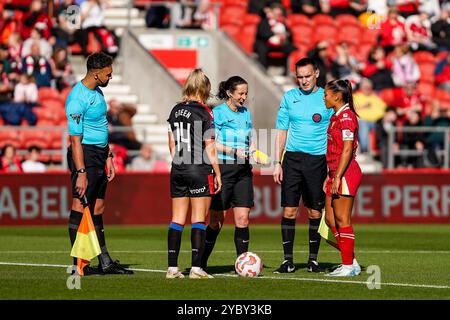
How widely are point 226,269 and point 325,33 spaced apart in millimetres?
17770

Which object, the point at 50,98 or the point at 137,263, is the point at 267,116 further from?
the point at 137,263

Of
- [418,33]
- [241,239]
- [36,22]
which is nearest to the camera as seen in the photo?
[241,239]

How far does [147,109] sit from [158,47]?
189 cm

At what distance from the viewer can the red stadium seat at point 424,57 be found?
3180 cm

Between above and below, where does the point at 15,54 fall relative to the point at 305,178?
above

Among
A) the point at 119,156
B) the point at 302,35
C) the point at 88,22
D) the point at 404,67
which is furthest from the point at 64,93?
the point at 404,67

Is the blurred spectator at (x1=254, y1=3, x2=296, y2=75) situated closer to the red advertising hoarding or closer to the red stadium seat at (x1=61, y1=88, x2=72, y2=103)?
the red stadium seat at (x1=61, y1=88, x2=72, y2=103)

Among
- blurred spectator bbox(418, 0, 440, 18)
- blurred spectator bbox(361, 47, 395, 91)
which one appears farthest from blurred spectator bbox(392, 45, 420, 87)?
blurred spectator bbox(418, 0, 440, 18)

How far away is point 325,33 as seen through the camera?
31.8m

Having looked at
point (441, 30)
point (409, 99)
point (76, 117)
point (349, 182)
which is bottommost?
point (349, 182)

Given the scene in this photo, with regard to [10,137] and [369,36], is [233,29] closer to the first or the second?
[369,36]

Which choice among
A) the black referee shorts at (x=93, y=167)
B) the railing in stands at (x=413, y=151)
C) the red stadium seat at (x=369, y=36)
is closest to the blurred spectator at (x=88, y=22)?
the railing in stands at (x=413, y=151)

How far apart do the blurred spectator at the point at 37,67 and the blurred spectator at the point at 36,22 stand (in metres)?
1.01

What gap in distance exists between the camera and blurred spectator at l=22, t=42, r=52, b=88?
86.8 feet
